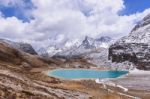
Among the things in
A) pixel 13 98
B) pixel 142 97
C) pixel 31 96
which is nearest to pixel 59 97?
pixel 31 96

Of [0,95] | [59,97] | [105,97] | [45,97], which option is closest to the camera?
[0,95]

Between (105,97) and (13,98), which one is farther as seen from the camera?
(105,97)

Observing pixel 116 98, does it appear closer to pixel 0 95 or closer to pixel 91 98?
pixel 91 98

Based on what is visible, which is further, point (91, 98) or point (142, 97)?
point (142, 97)

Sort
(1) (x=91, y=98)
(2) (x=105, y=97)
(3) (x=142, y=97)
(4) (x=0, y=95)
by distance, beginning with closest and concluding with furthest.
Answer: (4) (x=0, y=95) < (1) (x=91, y=98) < (2) (x=105, y=97) < (3) (x=142, y=97)

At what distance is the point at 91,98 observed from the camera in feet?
195

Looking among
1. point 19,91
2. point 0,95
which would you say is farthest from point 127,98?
point 0,95

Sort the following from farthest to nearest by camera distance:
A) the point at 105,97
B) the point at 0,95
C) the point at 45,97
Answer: the point at 105,97 < the point at 45,97 < the point at 0,95

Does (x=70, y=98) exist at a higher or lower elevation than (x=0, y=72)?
lower

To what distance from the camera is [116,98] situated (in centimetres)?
6881

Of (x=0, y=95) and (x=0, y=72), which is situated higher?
(x=0, y=72)

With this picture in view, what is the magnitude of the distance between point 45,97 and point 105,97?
78.1 feet

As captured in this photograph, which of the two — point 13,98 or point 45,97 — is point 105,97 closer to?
point 45,97

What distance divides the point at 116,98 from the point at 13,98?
110 feet
